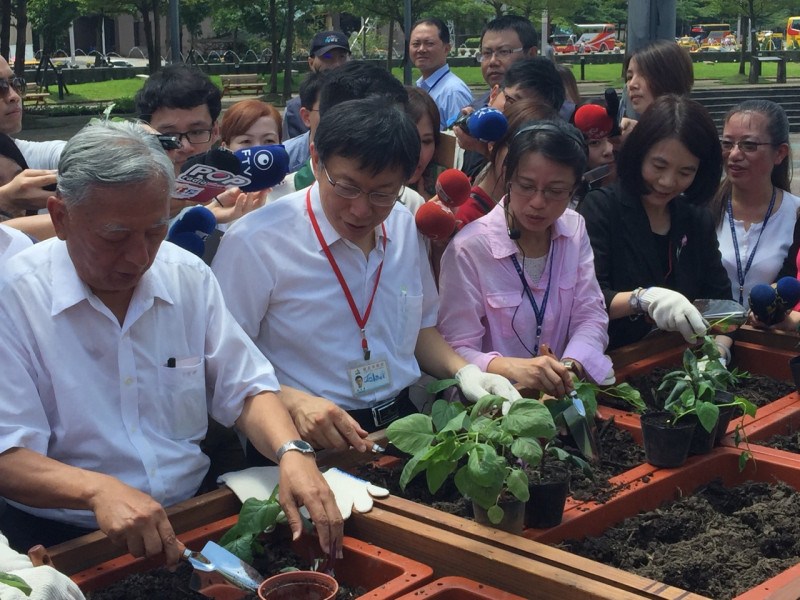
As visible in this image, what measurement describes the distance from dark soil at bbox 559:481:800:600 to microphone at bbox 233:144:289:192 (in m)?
1.34

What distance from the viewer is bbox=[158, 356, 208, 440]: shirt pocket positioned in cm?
227

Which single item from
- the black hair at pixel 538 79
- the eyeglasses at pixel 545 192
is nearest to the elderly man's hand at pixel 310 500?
the eyeglasses at pixel 545 192

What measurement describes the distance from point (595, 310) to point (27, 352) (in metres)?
1.75

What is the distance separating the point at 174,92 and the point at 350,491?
5.94 feet

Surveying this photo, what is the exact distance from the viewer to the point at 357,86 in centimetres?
315

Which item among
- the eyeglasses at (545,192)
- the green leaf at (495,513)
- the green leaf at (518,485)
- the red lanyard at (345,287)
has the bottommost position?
the green leaf at (495,513)

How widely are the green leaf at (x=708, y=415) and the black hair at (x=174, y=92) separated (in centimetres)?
198

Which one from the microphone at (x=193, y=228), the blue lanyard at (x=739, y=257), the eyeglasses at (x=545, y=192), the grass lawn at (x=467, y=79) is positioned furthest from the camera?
the grass lawn at (x=467, y=79)

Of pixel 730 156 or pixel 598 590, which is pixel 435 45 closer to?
pixel 730 156

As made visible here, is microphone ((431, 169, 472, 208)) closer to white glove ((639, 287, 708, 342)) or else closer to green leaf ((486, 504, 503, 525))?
white glove ((639, 287, 708, 342))

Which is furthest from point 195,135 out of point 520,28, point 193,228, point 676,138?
point 520,28

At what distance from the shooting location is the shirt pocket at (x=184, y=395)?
227 cm

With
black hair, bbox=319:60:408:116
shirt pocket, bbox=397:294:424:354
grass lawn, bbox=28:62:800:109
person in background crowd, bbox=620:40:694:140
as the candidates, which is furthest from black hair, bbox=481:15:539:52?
grass lawn, bbox=28:62:800:109

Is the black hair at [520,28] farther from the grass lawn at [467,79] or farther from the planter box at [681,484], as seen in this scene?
the grass lawn at [467,79]
